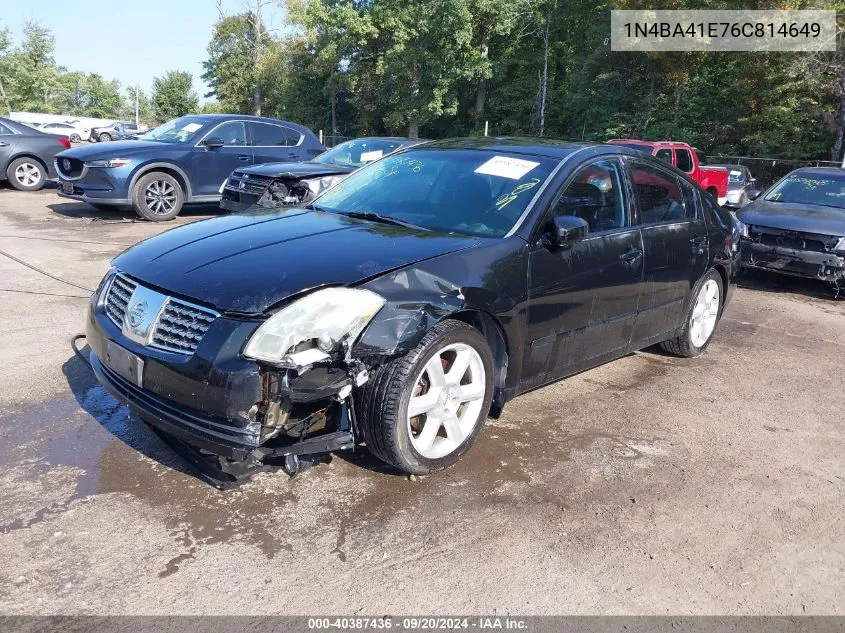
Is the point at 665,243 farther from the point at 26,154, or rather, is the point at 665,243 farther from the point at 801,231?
the point at 26,154

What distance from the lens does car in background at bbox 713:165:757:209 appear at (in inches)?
719

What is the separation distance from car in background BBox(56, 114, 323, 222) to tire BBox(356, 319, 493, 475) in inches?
356

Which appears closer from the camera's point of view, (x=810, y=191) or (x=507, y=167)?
(x=507, y=167)

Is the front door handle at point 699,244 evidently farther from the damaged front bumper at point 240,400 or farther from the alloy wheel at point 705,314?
the damaged front bumper at point 240,400

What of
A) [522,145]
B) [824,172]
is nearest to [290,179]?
[522,145]

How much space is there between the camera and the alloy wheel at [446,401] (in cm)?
328

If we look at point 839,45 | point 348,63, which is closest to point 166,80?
point 348,63

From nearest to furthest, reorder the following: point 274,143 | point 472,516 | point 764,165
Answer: point 472,516 → point 274,143 → point 764,165

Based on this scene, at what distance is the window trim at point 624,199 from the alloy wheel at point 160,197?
8.64m

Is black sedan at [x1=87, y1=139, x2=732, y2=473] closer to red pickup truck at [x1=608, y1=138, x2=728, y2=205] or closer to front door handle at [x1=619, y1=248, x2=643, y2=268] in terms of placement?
front door handle at [x1=619, y1=248, x2=643, y2=268]

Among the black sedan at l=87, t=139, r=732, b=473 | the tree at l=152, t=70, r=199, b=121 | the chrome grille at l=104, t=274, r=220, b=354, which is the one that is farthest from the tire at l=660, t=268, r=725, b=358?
the tree at l=152, t=70, r=199, b=121

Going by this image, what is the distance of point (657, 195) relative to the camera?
487 centimetres

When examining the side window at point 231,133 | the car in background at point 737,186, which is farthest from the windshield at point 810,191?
the side window at point 231,133

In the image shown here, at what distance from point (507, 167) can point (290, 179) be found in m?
5.74
